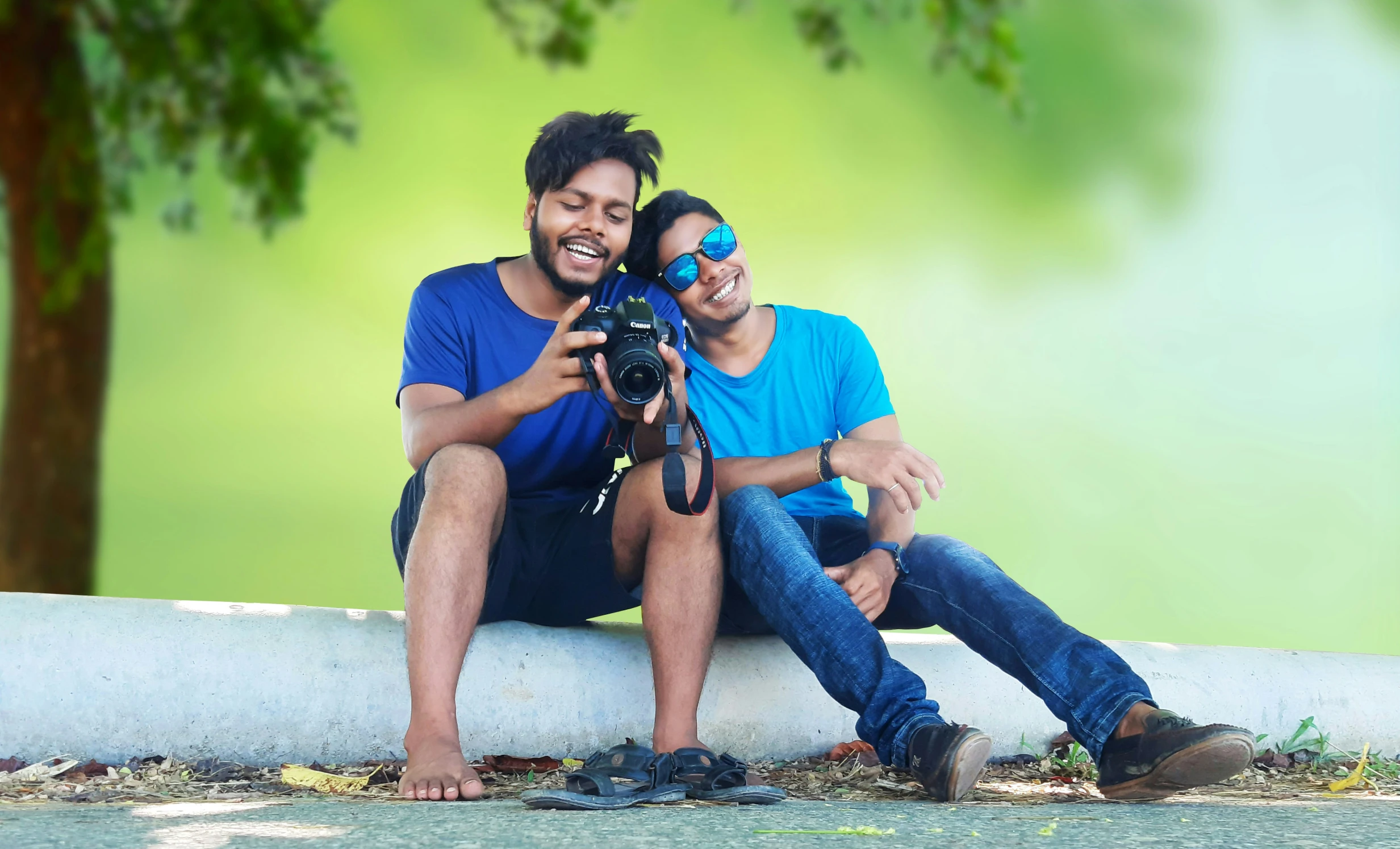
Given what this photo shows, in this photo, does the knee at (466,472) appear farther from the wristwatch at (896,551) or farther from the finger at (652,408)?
the wristwatch at (896,551)

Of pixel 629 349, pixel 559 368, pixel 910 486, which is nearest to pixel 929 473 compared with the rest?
pixel 910 486

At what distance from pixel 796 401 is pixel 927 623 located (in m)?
0.60

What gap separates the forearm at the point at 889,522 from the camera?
2.50m

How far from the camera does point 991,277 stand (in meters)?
4.92

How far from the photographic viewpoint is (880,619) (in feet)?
8.35

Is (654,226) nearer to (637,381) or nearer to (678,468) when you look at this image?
(637,381)

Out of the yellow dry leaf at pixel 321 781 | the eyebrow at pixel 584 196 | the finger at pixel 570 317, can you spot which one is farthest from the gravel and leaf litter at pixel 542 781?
the eyebrow at pixel 584 196

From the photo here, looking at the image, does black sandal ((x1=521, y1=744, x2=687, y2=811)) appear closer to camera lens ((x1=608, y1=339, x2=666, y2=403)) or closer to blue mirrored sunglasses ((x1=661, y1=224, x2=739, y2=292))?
camera lens ((x1=608, y1=339, x2=666, y2=403))

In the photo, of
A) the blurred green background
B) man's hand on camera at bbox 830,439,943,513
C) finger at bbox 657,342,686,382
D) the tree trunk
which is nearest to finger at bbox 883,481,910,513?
man's hand on camera at bbox 830,439,943,513

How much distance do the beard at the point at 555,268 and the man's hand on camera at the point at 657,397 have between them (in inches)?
15.9

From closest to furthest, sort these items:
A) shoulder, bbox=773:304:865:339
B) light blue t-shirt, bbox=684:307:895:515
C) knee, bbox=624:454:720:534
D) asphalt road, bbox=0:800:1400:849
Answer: asphalt road, bbox=0:800:1400:849 < knee, bbox=624:454:720:534 < light blue t-shirt, bbox=684:307:895:515 < shoulder, bbox=773:304:865:339

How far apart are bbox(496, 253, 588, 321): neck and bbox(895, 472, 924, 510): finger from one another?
802 millimetres

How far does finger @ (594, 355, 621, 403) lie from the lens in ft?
7.26

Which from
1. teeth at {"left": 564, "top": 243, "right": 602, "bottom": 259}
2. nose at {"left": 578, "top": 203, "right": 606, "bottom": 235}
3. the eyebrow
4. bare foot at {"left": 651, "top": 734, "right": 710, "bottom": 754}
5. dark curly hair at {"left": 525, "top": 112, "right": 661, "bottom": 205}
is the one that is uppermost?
dark curly hair at {"left": 525, "top": 112, "right": 661, "bottom": 205}
